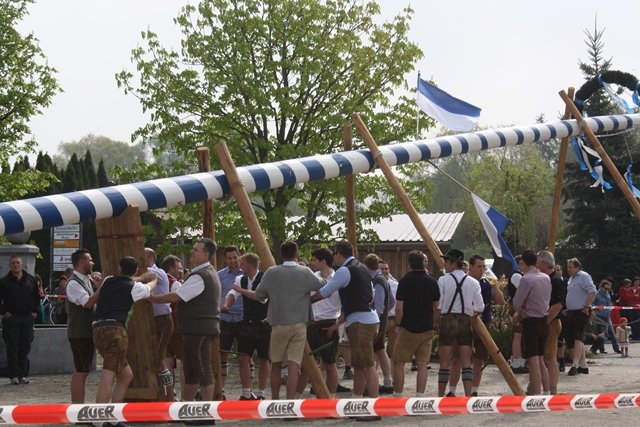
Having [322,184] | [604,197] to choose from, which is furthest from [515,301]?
[604,197]

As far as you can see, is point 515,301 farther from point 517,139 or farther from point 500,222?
point 517,139

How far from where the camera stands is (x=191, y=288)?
456 inches

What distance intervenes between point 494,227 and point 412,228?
34214mm

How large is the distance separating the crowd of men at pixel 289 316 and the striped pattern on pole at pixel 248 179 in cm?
65

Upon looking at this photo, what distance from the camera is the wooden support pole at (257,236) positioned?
41.1 ft

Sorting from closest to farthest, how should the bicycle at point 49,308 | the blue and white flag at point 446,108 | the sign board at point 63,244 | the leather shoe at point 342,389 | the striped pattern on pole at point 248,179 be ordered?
the striped pattern on pole at point 248,179
the leather shoe at point 342,389
the blue and white flag at point 446,108
the bicycle at point 49,308
the sign board at point 63,244

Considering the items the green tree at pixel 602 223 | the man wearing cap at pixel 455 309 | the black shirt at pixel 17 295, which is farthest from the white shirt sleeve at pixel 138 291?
the green tree at pixel 602 223

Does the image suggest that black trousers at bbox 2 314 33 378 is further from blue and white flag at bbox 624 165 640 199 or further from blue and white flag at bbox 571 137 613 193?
blue and white flag at bbox 624 165 640 199

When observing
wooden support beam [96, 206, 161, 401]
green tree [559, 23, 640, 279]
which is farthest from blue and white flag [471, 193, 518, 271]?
green tree [559, 23, 640, 279]

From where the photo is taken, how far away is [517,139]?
1773 centimetres

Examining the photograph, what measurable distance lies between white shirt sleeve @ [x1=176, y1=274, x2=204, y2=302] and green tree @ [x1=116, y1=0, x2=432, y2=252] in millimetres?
14959

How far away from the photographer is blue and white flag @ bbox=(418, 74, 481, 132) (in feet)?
54.4

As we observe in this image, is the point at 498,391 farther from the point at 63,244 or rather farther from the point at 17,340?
the point at 63,244

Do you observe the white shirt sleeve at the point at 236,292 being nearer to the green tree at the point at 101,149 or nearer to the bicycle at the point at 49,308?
the bicycle at the point at 49,308
